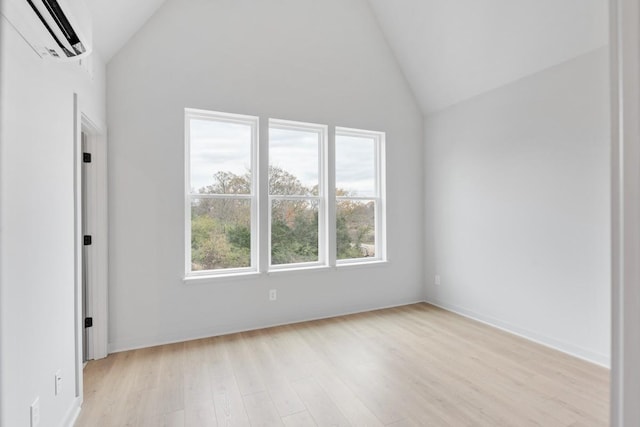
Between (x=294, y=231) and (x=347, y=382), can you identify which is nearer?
(x=347, y=382)

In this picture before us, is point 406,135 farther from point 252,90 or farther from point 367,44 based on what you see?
point 252,90

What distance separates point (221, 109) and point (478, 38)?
282 centimetres

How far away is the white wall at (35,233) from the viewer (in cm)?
Answer: 136

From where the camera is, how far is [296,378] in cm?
255

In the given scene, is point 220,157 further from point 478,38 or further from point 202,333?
point 478,38

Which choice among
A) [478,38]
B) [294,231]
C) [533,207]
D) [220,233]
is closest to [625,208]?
[533,207]

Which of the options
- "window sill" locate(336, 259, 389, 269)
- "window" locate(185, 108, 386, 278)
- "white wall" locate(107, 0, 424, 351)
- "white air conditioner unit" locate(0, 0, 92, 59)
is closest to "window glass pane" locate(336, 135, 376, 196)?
"window" locate(185, 108, 386, 278)

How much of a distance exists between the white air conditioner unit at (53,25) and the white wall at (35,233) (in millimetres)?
55

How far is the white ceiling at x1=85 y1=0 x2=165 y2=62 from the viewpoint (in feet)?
7.80

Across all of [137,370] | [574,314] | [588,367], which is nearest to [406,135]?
[574,314]

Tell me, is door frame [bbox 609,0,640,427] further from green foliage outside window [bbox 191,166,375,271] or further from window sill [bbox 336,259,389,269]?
window sill [bbox 336,259,389,269]

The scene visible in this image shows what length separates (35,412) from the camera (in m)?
1.57

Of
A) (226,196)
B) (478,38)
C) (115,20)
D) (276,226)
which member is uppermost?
(478,38)

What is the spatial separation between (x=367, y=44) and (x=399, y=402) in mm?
3940
